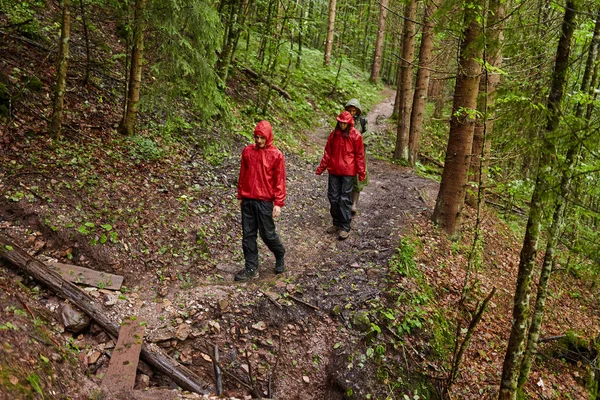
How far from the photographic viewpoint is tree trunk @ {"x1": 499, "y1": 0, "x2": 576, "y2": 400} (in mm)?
4188

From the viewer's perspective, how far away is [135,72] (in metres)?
8.02

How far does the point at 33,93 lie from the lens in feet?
25.1

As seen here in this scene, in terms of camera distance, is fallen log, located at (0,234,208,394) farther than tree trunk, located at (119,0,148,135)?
No

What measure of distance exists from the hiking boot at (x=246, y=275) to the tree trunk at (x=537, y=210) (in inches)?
145

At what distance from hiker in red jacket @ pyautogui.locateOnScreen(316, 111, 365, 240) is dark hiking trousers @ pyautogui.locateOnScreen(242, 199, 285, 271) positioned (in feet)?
6.68

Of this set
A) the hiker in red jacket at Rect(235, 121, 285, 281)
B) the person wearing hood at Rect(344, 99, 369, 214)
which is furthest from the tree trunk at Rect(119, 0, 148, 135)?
the person wearing hood at Rect(344, 99, 369, 214)

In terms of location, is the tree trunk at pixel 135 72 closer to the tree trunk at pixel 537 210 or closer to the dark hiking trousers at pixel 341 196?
the dark hiking trousers at pixel 341 196

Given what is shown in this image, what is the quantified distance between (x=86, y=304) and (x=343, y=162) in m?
4.98

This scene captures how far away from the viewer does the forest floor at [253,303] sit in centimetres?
462

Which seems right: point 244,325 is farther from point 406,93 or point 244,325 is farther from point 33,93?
point 406,93

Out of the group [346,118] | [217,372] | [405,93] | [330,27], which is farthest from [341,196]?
[330,27]

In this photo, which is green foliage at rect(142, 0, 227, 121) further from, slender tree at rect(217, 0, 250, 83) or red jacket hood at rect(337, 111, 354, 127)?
slender tree at rect(217, 0, 250, 83)

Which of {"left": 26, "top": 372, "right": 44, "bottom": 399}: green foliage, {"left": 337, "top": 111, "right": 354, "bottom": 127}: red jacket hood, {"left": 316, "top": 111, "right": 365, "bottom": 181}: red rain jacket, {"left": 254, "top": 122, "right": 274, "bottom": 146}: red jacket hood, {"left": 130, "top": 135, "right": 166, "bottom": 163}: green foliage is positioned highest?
{"left": 337, "top": 111, "right": 354, "bottom": 127}: red jacket hood

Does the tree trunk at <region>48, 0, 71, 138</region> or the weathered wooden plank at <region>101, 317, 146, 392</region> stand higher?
the tree trunk at <region>48, 0, 71, 138</region>
